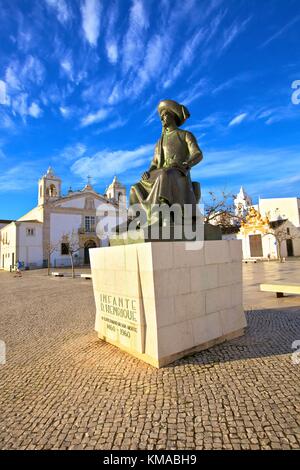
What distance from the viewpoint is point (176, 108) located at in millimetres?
4797

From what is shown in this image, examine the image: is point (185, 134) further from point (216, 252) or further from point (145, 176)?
point (216, 252)

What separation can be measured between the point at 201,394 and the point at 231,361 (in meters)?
0.92

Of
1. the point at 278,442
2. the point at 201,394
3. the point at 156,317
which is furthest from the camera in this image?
the point at 156,317

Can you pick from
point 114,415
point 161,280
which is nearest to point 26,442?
point 114,415

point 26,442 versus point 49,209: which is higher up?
point 49,209

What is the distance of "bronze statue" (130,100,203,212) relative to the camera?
418 centimetres

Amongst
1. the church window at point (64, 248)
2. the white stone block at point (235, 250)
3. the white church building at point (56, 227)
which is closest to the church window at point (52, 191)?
the white church building at point (56, 227)

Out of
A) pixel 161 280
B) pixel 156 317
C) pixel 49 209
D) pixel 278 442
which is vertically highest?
pixel 49 209

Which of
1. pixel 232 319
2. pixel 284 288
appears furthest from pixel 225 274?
pixel 284 288

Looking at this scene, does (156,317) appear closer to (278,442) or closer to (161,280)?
(161,280)

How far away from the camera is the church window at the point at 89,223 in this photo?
132 ft

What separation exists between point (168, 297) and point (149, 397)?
115 cm

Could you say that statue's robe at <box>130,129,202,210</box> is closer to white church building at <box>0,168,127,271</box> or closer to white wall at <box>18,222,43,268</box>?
white church building at <box>0,168,127,271</box>

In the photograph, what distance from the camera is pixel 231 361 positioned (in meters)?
3.53
